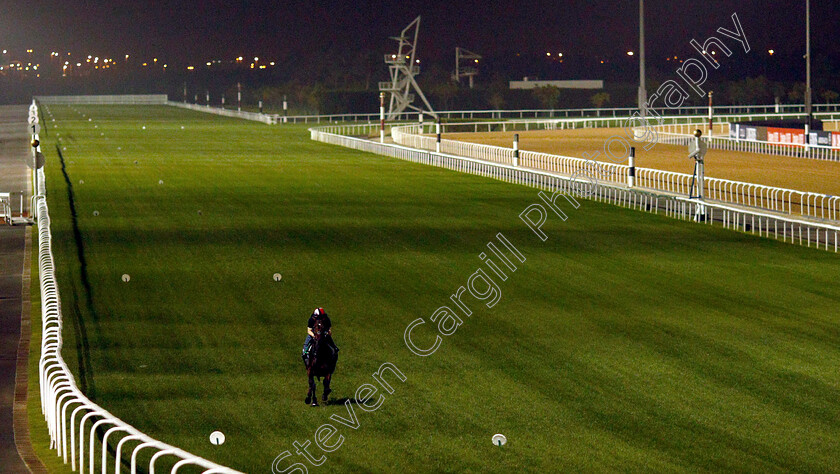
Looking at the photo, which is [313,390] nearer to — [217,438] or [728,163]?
[217,438]

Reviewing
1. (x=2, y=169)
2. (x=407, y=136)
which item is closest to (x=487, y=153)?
(x=407, y=136)

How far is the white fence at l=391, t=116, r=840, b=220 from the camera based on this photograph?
77.8 feet

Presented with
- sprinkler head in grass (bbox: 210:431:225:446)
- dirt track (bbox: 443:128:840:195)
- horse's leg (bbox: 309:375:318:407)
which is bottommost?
sprinkler head in grass (bbox: 210:431:225:446)

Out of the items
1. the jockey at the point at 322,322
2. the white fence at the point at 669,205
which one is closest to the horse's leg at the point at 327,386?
the jockey at the point at 322,322

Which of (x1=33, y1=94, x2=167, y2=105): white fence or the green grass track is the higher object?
(x1=33, y1=94, x2=167, y2=105): white fence

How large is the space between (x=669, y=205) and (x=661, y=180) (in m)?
4.93

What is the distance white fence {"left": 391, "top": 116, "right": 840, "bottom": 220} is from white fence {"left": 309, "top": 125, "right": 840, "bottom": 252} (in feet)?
1.29

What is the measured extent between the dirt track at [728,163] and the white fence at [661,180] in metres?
1.84

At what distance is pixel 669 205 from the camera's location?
24656 millimetres

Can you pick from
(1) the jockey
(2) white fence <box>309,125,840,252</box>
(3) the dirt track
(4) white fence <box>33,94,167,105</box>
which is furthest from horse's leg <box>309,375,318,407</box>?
(4) white fence <box>33,94,167,105</box>

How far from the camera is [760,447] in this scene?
8.77 meters

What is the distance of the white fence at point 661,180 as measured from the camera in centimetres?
2372

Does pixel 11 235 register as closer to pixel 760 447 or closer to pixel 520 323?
pixel 520 323

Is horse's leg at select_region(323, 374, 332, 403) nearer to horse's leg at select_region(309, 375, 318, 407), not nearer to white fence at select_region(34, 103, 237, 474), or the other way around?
horse's leg at select_region(309, 375, 318, 407)
